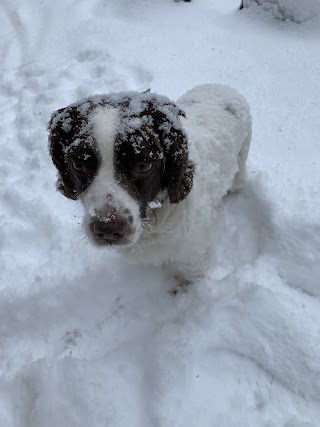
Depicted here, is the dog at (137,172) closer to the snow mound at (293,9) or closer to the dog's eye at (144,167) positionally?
the dog's eye at (144,167)

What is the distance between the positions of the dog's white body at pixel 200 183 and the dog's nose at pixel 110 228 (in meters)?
0.37

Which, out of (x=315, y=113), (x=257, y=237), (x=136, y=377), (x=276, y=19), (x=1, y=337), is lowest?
(x=1, y=337)

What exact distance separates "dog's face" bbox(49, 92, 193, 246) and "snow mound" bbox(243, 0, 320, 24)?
4.46 m

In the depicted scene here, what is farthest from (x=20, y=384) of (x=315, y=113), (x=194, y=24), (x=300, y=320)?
(x=194, y=24)

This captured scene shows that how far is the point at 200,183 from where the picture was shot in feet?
8.82

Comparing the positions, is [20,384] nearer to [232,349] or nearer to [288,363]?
[232,349]

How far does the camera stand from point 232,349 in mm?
2607

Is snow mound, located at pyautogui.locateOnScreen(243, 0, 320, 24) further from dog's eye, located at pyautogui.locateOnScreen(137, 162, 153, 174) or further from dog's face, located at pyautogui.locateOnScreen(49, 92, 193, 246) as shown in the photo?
dog's eye, located at pyautogui.locateOnScreen(137, 162, 153, 174)

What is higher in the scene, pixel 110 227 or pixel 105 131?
pixel 105 131

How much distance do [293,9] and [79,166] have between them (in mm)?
5026

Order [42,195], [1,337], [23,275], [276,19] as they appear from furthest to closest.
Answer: [276,19], [42,195], [23,275], [1,337]

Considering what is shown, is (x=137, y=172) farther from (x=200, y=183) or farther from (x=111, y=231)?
(x=200, y=183)

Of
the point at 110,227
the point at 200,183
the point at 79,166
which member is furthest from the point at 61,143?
the point at 200,183

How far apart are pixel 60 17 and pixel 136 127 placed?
18.9ft
